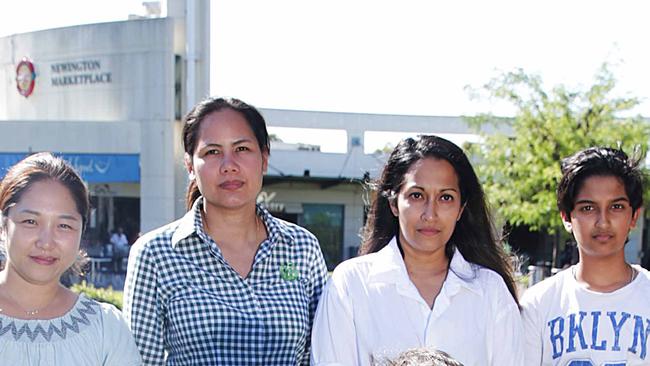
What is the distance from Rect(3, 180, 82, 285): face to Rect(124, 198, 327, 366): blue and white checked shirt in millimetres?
376

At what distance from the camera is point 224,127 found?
2994 mm

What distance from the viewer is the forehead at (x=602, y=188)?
10.3 ft

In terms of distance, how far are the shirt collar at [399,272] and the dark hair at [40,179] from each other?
1161mm

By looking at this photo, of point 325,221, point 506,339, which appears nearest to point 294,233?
point 506,339

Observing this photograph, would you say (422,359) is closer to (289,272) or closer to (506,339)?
(506,339)

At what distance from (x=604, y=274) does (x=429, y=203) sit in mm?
927

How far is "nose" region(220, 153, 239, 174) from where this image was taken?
2.93 metres

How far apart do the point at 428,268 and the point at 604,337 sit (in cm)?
77

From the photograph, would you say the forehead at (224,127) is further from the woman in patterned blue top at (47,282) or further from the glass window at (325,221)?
the glass window at (325,221)

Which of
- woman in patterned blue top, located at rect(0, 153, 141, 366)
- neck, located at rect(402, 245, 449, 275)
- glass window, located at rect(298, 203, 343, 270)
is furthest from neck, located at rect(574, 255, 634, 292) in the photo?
glass window, located at rect(298, 203, 343, 270)

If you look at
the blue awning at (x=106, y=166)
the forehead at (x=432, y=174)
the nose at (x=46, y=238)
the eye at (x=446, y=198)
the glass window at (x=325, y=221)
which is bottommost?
the glass window at (x=325, y=221)

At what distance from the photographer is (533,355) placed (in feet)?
9.95

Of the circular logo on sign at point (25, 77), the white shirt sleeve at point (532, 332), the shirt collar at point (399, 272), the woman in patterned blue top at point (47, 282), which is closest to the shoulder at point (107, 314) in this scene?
the woman in patterned blue top at point (47, 282)

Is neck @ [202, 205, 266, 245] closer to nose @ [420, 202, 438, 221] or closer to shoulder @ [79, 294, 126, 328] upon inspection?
shoulder @ [79, 294, 126, 328]
